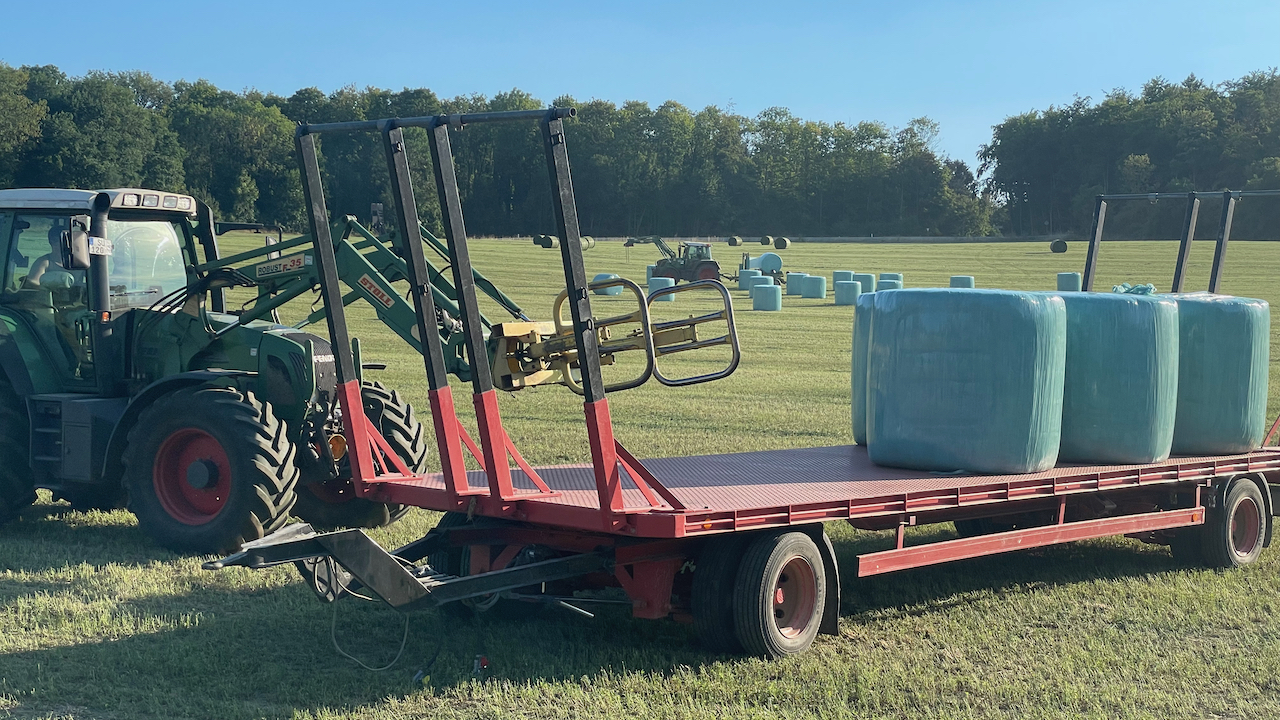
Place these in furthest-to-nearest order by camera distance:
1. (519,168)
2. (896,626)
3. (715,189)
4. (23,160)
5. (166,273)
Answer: (715,189)
(519,168)
(23,160)
(166,273)
(896,626)

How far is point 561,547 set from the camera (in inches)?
230

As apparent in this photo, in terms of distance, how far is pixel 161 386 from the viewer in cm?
808

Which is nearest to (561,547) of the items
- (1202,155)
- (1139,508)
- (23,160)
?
(1139,508)

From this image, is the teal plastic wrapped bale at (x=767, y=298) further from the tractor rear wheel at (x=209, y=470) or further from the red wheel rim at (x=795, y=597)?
the red wheel rim at (x=795, y=597)

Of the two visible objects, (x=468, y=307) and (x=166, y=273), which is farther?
(x=166, y=273)

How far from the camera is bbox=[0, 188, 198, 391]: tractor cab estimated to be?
8.59m

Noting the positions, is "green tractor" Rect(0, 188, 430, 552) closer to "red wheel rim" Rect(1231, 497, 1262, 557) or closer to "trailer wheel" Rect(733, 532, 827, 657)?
"trailer wheel" Rect(733, 532, 827, 657)

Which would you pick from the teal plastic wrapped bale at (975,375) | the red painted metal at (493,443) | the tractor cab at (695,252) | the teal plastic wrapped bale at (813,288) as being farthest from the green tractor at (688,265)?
the red painted metal at (493,443)

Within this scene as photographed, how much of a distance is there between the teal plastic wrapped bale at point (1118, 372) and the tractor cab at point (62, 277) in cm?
596

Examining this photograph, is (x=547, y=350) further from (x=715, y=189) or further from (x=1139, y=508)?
(x=715, y=189)

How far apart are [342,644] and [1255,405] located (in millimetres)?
6003

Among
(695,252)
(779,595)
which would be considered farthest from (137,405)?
(695,252)

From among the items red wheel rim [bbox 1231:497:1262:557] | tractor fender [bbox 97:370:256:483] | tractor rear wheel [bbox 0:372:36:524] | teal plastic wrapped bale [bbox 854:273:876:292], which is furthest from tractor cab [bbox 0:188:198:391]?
teal plastic wrapped bale [bbox 854:273:876:292]

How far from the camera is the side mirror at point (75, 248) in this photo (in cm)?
810
